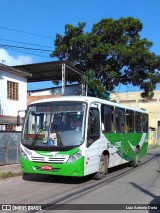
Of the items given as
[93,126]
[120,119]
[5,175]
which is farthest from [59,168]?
[120,119]

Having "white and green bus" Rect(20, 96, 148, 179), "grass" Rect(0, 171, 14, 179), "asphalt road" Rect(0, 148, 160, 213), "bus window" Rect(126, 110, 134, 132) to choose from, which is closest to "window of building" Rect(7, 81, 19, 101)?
"bus window" Rect(126, 110, 134, 132)

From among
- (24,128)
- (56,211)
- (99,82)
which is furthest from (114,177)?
(99,82)

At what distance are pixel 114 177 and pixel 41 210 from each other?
5869mm

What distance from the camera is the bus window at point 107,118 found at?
12733 mm

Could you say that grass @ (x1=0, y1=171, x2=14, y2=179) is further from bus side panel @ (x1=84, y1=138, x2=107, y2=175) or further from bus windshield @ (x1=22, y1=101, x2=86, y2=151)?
bus side panel @ (x1=84, y1=138, x2=107, y2=175)

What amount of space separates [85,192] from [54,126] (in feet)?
7.66

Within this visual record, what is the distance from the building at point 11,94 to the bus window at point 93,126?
1161 cm

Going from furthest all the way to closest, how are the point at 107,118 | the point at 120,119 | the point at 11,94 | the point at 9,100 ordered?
the point at 11,94
the point at 9,100
the point at 120,119
the point at 107,118

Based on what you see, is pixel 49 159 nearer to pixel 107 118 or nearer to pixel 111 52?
pixel 107 118

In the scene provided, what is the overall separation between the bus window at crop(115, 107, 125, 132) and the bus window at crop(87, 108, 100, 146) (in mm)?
2457

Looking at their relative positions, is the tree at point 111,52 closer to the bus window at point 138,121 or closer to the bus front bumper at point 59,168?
the bus window at point 138,121

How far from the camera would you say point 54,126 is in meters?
11.2

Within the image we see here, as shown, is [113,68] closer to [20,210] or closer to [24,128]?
[24,128]

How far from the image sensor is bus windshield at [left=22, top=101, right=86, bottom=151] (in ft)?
35.7
